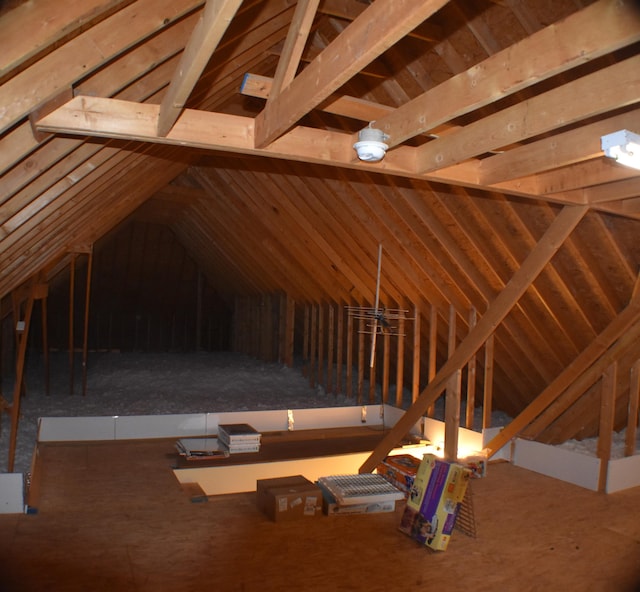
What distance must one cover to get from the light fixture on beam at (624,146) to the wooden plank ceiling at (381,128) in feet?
0.92

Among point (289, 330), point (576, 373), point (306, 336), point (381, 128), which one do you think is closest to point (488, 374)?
point (576, 373)

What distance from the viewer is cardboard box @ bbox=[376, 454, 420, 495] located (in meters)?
5.68

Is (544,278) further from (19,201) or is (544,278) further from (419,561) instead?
(19,201)

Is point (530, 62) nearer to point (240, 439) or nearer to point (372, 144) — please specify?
point (372, 144)

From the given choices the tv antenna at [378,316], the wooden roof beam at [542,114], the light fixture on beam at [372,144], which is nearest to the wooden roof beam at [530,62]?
the light fixture on beam at [372,144]

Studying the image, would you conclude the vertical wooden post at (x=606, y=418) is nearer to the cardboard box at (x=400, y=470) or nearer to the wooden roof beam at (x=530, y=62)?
the cardboard box at (x=400, y=470)

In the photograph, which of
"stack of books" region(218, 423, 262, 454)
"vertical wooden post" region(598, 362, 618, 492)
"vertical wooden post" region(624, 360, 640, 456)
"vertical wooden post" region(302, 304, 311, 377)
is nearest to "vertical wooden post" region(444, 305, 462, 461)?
"vertical wooden post" region(598, 362, 618, 492)

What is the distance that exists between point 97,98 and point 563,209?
342 centimetres

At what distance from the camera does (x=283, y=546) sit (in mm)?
4363

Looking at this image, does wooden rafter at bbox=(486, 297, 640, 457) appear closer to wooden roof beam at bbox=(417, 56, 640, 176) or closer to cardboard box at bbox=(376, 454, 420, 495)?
cardboard box at bbox=(376, 454, 420, 495)

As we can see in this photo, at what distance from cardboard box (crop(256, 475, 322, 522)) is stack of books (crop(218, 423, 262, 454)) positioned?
209 centimetres

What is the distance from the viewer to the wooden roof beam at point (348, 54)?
192cm

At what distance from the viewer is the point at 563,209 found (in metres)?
4.64

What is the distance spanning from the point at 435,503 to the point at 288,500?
3.85 feet
